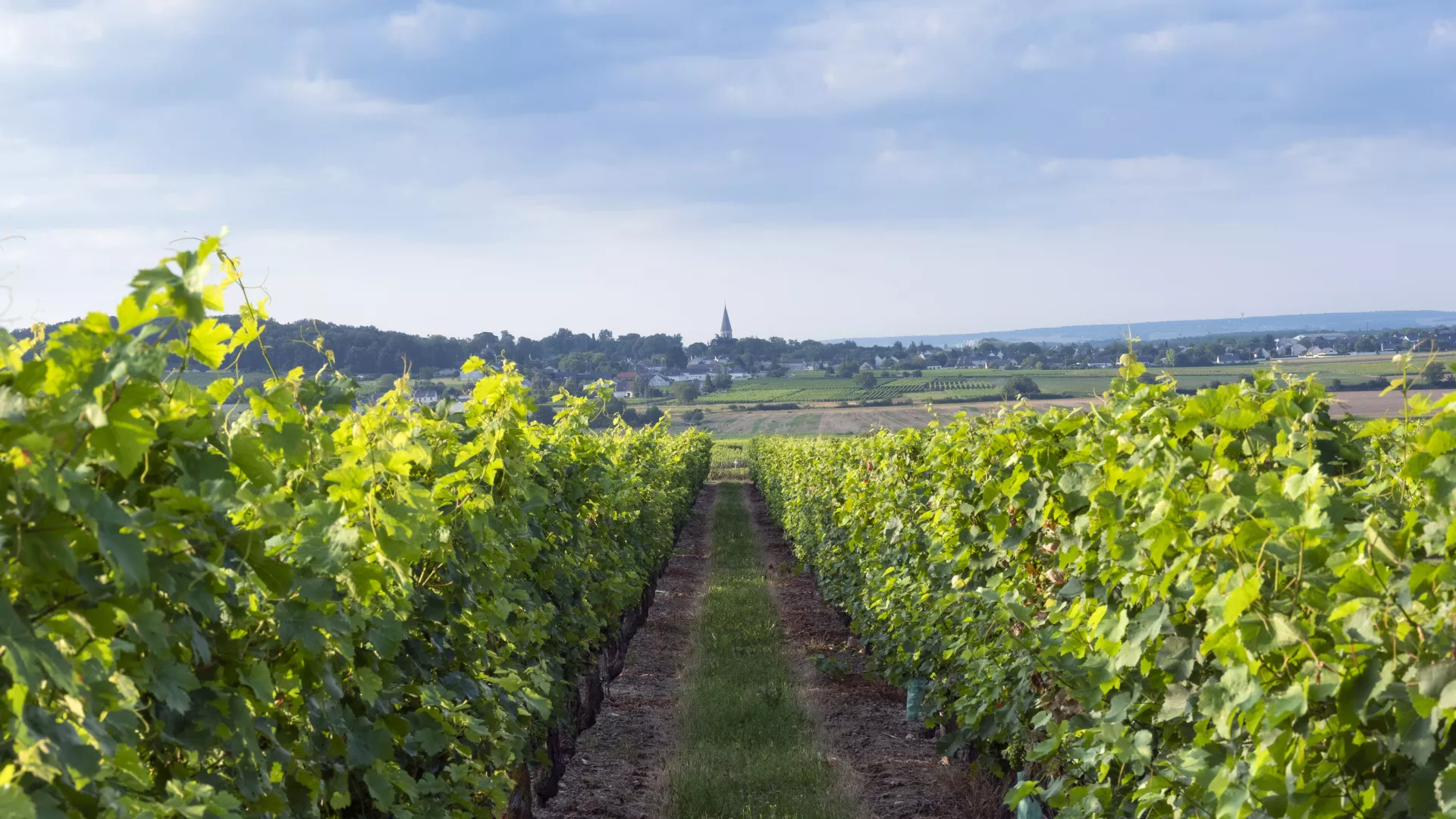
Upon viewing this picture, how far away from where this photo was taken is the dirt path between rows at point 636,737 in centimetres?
627

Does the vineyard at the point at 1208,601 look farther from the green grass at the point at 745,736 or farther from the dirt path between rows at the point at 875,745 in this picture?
the green grass at the point at 745,736

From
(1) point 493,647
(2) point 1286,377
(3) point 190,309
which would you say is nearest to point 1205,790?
(2) point 1286,377

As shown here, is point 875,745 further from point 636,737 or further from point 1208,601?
point 1208,601

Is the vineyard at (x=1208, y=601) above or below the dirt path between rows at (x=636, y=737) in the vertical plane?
above

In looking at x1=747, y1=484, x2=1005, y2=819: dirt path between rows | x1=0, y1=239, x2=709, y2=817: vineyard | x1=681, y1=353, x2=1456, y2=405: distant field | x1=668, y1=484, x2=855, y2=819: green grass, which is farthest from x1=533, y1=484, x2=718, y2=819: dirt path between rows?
x1=681, y1=353, x2=1456, y2=405: distant field

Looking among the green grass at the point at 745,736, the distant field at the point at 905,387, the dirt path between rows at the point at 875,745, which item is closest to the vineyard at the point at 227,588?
the green grass at the point at 745,736

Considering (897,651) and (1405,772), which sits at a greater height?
(1405,772)

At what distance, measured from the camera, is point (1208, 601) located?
2402 mm

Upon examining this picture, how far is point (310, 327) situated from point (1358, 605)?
3.40 meters

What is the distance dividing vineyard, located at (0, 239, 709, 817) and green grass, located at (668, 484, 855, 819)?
6.43ft

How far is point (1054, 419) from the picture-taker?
4.62 metres

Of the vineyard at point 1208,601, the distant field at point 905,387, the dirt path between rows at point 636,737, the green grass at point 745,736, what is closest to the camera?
the vineyard at point 1208,601

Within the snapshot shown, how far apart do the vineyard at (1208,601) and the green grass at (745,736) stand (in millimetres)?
1000

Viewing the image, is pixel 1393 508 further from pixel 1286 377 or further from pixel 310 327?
pixel 310 327
